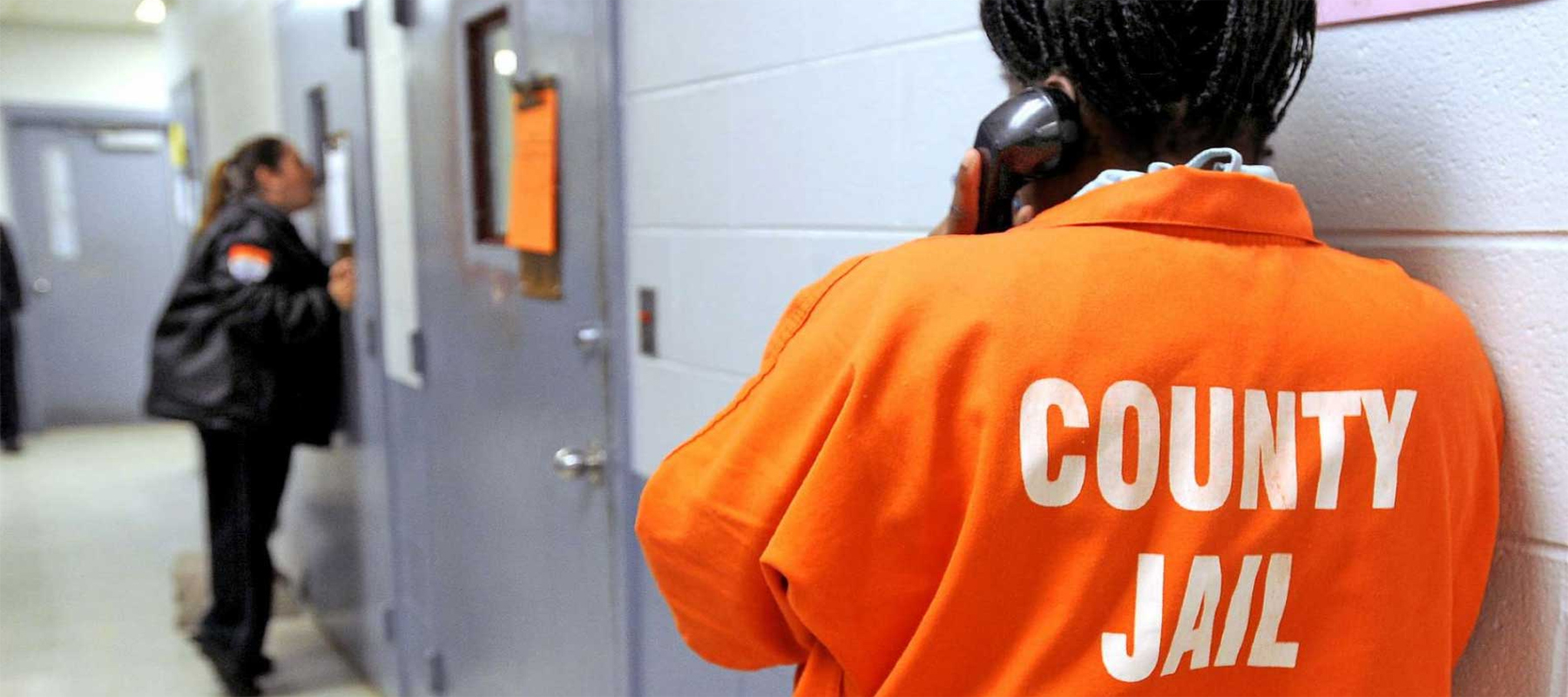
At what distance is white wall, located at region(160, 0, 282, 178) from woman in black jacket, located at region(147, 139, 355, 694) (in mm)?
693

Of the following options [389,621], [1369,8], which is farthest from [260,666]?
[1369,8]

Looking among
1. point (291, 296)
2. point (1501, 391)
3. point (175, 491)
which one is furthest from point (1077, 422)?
point (175, 491)

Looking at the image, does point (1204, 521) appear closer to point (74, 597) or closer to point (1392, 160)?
point (1392, 160)

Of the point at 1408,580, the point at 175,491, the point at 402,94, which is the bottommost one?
the point at 175,491

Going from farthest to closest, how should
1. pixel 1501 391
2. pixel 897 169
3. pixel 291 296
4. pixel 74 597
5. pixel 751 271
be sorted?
pixel 74 597
pixel 291 296
pixel 751 271
pixel 897 169
pixel 1501 391

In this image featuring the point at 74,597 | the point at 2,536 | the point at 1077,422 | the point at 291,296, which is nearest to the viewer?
the point at 1077,422

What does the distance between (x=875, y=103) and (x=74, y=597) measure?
3.86m

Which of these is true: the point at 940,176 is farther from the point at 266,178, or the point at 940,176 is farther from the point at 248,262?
the point at 266,178

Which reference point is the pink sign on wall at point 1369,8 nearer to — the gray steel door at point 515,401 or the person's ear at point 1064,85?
the person's ear at point 1064,85

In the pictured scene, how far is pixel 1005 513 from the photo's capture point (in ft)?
2.14

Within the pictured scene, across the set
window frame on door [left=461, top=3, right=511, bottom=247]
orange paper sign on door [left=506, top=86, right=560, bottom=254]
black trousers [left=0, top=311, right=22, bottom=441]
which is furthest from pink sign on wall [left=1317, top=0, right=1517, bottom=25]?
black trousers [left=0, top=311, right=22, bottom=441]

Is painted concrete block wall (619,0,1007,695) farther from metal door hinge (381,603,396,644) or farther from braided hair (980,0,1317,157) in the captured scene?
metal door hinge (381,603,396,644)

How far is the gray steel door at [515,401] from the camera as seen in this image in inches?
69.4

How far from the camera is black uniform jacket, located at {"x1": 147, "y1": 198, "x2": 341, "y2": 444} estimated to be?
275 cm
